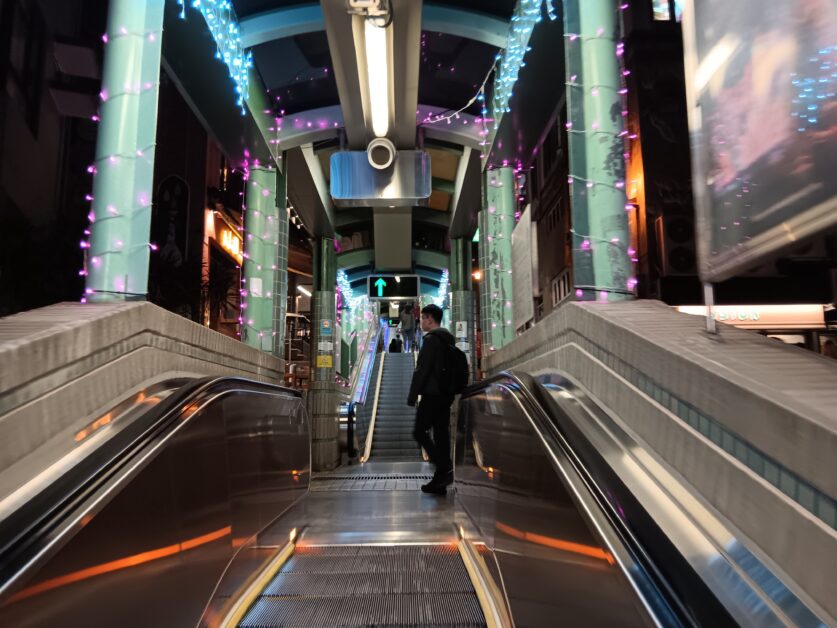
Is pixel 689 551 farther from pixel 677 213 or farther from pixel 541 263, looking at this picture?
pixel 541 263

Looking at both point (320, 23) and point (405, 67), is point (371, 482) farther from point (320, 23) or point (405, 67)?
point (320, 23)

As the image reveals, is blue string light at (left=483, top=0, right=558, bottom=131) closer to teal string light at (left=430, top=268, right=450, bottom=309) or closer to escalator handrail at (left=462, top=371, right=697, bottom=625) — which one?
escalator handrail at (left=462, top=371, right=697, bottom=625)

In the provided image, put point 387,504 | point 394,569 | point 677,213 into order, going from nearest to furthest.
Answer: point 394,569 < point 387,504 < point 677,213

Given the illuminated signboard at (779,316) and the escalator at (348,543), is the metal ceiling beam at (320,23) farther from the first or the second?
the illuminated signboard at (779,316)

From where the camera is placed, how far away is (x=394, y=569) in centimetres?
278

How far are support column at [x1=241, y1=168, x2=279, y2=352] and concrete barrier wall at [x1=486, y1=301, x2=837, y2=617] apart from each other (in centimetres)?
419

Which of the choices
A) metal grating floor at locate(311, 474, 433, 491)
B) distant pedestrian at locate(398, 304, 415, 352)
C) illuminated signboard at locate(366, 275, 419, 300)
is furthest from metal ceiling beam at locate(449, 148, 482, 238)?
distant pedestrian at locate(398, 304, 415, 352)

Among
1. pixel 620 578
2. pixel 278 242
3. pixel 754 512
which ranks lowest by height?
pixel 620 578

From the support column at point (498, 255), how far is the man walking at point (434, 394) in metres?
1.31

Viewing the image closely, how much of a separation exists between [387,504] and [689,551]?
3744mm

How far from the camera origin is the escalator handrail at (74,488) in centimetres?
112

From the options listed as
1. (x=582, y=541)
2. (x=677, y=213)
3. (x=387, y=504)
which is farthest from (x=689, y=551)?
(x=677, y=213)

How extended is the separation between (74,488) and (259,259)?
4.83 meters

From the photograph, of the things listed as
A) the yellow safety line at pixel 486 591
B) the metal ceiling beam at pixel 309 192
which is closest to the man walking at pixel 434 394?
the yellow safety line at pixel 486 591
